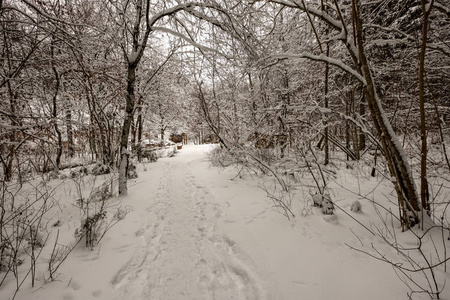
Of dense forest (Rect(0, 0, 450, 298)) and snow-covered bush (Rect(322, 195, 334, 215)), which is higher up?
dense forest (Rect(0, 0, 450, 298))

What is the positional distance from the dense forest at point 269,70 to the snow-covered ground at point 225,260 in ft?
1.88

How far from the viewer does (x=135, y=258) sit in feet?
7.70

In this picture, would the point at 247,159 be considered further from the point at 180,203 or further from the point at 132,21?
the point at 132,21

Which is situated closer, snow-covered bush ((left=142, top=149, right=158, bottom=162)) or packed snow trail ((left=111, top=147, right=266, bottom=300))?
packed snow trail ((left=111, top=147, right=266, bottom=300))

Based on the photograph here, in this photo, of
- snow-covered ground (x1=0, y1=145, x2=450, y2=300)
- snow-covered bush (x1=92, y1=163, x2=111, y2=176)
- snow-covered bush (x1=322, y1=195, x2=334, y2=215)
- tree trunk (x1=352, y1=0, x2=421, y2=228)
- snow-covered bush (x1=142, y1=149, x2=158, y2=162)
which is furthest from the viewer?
snow-covered bush (x1=142, y1=149, x2=158, y2=162)

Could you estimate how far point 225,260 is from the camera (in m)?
2.26

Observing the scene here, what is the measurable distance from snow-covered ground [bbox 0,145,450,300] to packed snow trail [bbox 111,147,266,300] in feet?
0.03

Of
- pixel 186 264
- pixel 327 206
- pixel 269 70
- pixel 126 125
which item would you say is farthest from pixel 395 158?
pixel 126 125

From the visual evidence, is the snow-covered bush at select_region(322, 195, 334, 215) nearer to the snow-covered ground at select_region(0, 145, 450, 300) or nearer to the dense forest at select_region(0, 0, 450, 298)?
the dense forest at select_region(0, 0, 450, 298)

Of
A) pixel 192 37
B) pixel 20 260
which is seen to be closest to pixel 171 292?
pixel 20 260

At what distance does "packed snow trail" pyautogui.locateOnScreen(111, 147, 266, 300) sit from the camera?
71.4 inches

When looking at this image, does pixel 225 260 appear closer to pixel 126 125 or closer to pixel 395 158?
pixel 395 158

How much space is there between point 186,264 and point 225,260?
18.2 inches

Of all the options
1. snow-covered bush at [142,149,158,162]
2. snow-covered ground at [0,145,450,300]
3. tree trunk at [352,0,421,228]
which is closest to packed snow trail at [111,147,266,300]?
snow-covered ground at [0,145,450,300]
